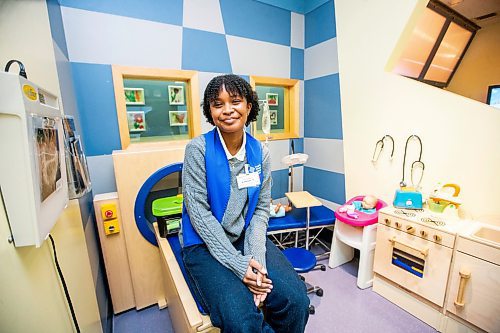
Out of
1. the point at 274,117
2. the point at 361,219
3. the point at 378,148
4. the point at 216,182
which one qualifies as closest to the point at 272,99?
the point at 274,117

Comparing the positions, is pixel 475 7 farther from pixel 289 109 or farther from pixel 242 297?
pixel 242 297

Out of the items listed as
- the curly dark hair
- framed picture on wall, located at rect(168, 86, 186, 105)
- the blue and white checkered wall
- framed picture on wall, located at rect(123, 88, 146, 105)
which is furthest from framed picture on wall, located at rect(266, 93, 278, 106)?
the curly dark hair

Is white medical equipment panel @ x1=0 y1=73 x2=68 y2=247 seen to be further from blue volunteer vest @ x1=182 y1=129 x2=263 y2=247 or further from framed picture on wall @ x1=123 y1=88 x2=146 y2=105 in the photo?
framed picture on wall @ x1=123 y1=88 x2=146 y2=105

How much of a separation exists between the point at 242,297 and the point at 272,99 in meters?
2.24

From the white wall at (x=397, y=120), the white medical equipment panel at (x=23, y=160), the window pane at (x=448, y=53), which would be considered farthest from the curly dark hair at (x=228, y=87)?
the window pane at (x=448, y=53)

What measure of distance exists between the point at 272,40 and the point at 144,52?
1335 millimetres

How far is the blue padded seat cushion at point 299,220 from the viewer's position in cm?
206

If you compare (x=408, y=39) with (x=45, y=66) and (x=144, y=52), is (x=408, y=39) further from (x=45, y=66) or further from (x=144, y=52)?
(x=45, y=66)

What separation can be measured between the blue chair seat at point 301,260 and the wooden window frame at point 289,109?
50.3 inches

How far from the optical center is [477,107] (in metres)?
1.51

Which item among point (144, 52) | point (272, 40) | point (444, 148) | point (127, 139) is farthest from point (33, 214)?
point (272, 40)

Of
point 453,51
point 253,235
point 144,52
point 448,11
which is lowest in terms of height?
point 253,235

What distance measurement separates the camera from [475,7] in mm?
2377

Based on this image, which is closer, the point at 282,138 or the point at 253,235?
the point at 253,235
